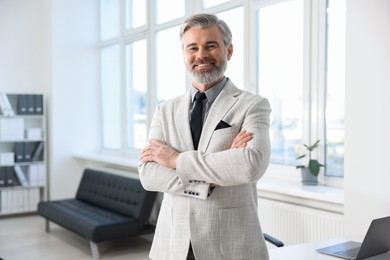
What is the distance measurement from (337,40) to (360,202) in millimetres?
1628

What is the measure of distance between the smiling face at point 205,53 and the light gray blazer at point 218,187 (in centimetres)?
10

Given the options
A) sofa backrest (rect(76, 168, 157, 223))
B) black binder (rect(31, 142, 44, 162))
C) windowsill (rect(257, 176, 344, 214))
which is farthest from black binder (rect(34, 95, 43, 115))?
windowsill (rect(257, 176, 344, 214))

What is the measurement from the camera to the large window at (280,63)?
3662 mm

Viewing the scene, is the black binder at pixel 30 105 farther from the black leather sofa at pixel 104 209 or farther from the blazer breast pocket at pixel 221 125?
the blazer breast pocket at pixel 221 125

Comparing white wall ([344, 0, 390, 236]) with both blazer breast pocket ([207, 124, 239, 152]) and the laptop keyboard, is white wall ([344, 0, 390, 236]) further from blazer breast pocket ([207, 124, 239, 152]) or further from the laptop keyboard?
blazer breast pocket ([207, 124, 239, 152])

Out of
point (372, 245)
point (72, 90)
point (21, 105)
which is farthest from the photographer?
point (72, 90)

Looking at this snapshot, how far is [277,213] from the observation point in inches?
142

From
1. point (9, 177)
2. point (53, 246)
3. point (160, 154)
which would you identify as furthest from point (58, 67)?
point (160, 154)

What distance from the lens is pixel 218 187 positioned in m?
1.75

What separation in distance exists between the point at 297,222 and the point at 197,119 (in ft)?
6.18

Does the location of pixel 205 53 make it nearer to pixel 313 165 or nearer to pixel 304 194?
pixel 304 194

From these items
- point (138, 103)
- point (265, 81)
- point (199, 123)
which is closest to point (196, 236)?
point (199, 123)

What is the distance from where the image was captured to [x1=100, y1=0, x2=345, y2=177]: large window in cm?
366

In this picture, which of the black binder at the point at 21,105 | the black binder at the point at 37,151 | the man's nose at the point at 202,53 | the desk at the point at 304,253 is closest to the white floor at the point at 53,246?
the black binder at the point at 37,151
